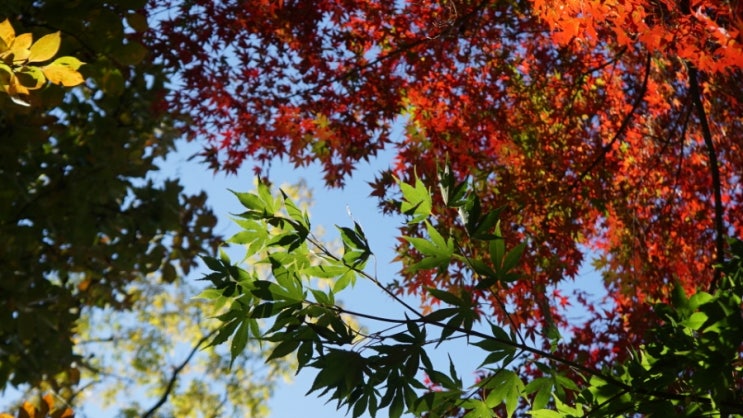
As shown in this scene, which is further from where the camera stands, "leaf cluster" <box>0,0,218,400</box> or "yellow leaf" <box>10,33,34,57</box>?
"leaf cluster" <box>0,0,218,400</box>

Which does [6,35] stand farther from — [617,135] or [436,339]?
[617,135]

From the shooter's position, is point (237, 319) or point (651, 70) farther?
point (651, 70)

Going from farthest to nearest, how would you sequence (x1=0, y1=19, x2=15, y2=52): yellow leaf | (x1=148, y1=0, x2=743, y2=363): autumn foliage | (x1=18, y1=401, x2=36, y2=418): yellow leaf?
(x1=148, y1=0, x2=743, y2=363): autumn foliage < (x1=18, y1=401, x2=36, y2=418): yellow leaf < (x1=0, y1=19, x2=15, y2=52): yellow leaf

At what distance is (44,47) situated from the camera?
2.23 meters

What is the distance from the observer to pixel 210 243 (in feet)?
25.7

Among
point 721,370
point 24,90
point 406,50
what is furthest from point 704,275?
point 24,90

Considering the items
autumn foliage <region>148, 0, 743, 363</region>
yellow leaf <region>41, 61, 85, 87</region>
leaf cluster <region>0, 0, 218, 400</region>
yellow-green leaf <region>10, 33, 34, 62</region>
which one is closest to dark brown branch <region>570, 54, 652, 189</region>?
autumn foliage <region>148, 0, 743, 363</region>

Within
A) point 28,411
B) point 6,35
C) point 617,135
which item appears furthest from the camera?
point 617,135

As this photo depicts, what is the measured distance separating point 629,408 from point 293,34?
4638mm

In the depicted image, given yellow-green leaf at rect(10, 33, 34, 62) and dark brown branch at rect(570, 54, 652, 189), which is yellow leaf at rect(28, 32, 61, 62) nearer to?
yellow-green leaf at rect(10, 33, 34, 62)

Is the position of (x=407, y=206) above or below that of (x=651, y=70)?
below

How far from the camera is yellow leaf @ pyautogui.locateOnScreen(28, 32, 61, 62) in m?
2.22

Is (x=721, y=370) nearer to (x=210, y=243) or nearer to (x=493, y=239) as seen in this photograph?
(x=493, y=239)

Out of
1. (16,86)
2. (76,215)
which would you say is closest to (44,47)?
(16,86)
